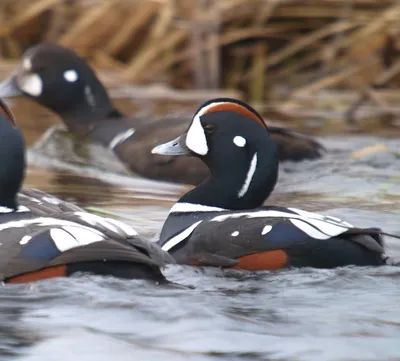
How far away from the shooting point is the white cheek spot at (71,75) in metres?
10.8

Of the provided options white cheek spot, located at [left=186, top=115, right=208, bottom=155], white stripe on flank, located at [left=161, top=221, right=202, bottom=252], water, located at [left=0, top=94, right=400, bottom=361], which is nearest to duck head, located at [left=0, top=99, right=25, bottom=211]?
water, located at [left=0, top=94, right=400, bottom=361]

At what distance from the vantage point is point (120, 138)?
33.2ft

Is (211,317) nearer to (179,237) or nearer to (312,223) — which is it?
(312,223)

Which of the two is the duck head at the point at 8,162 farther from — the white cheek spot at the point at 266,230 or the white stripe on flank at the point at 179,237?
the white cheek spot at the point at 266,230

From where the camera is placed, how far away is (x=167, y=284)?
17.4ft

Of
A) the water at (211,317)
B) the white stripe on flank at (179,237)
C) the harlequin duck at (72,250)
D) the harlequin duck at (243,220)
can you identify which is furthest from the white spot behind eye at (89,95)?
the harlequin duck at (72,250)

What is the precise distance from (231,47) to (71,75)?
3595 mm

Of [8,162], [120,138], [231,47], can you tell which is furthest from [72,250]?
[231,47]

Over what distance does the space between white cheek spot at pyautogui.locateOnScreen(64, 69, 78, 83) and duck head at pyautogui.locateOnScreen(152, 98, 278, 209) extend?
4.42m

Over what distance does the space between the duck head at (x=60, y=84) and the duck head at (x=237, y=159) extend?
442 centimetres

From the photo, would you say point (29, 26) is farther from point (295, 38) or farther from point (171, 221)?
point (171, 221)

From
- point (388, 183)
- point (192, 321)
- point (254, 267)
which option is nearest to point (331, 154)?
point (388, 183)

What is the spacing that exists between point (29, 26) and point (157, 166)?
551 centimetres

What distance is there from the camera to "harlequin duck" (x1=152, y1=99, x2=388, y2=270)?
5789 mm
